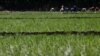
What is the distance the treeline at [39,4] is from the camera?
222 ft

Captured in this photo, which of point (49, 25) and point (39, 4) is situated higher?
point (49, 25)

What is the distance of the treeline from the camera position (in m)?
67.6

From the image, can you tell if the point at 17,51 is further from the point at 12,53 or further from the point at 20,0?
the point at 20,0

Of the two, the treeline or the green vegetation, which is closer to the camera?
the green vegetation

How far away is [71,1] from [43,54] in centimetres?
6451

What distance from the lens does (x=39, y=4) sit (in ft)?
223

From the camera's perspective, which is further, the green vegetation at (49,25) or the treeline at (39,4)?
the treeline at (39,4)

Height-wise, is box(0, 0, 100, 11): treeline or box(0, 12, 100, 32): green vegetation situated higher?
box(0, 12, 100, 32): green vegetation

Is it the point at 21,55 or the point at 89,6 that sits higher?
the point at 21,55

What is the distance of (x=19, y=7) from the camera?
225ft

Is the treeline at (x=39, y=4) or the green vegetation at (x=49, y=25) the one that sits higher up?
the green vegetation at (x=49, y=25)

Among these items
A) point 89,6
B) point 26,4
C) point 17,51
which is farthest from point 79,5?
point 17,51

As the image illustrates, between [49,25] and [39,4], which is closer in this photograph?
[49,25]

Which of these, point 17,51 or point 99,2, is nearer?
point 17,51
